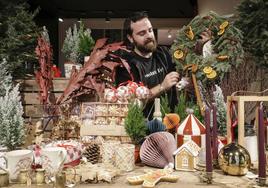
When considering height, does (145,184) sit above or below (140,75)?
below

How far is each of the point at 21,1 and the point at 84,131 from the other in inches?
72.3

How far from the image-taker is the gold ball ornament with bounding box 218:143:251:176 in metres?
1.47

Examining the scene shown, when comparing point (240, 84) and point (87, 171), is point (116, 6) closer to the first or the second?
point (240, 84)

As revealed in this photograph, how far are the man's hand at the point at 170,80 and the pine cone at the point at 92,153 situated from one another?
877mm

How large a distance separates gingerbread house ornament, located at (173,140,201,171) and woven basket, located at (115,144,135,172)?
0.66 ft

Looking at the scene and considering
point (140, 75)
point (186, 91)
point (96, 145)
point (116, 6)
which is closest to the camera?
point (96, 145)

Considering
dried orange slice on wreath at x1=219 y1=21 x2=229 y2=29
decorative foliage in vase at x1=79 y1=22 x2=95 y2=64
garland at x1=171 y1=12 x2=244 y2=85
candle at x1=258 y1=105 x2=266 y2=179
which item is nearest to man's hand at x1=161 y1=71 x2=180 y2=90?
garland at x1=171 y1=12 x2=244 y2=85

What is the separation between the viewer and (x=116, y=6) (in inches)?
276

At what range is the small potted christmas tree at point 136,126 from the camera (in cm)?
171

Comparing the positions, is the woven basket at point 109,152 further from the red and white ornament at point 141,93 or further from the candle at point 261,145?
the candle at point 261,145

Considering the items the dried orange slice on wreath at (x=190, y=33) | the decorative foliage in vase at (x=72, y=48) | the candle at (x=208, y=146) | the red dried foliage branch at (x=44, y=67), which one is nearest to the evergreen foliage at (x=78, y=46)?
the decorative foliage in vase at (x=72, y=48)

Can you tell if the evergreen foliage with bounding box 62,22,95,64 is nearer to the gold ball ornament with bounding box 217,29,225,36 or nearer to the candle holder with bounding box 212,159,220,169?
the gold ball ornament with bounding box 217,29,225,36

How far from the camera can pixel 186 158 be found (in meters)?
1.62

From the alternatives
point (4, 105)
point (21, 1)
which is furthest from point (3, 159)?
point (21, 1)
